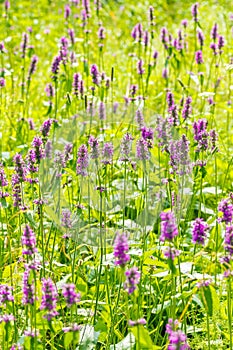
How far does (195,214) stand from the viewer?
2746 mm

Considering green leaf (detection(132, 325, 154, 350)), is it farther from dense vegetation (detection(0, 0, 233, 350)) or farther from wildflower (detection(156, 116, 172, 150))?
wildflower (detection(156, 116, 172, 150))

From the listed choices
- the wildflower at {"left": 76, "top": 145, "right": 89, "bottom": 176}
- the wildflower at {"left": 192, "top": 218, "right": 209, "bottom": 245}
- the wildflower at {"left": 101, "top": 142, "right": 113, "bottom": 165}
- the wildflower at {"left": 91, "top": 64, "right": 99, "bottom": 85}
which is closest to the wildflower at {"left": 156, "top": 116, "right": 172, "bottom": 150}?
the wildflower at {"left": 101, "top": 142, "right": 113, "bottom": 165}

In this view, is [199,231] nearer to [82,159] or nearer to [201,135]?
[82,159]

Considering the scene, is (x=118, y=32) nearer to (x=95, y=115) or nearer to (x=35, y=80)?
(x=35, y=80)

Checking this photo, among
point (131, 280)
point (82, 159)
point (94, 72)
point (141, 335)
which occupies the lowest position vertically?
point (141, 335)

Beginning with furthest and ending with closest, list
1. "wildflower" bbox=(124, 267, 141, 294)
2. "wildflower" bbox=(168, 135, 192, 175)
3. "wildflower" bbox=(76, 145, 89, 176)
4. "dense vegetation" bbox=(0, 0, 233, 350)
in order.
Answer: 1. "wildflower" bbox=(168, 135, 192, 175)
2. "wildflower" bbox=(76, 145, 89, 176)
3. "dense vegetation" bbox=(0, 0, 233, 350)
4. "wildflower" bbox=(124, 267, 141, 294)

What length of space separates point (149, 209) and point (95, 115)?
780 mm

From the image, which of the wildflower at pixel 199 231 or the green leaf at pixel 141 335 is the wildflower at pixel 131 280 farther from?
the wildflower at pixel 199 231

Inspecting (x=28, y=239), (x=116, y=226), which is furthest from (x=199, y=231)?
(x=116, y=226)

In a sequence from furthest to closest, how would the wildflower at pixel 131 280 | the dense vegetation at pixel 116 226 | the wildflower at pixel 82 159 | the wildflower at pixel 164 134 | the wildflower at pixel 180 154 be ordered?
the wildflower at pixel 164 134
the wildflower at pixel 180 154
the wildflower at pixel 82 159
the dense vegetation at pixel 116 226
the wildflower at pixel 131 280

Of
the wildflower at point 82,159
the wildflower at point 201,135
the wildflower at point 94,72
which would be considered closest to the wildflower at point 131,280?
the wildflower at point 82,159

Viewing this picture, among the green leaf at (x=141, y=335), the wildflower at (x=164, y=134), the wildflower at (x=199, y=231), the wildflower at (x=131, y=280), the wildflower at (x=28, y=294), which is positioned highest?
the wildflower at (x=164, y=134)

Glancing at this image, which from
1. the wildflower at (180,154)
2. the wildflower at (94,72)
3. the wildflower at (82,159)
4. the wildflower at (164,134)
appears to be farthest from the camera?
the wildflower at (94,72)

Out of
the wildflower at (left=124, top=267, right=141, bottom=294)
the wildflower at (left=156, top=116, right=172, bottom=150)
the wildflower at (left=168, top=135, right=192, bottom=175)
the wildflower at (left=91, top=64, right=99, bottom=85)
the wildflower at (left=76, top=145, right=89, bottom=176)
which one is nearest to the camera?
the wildflower at (left=124, top=267, right=141, bottom=294)
